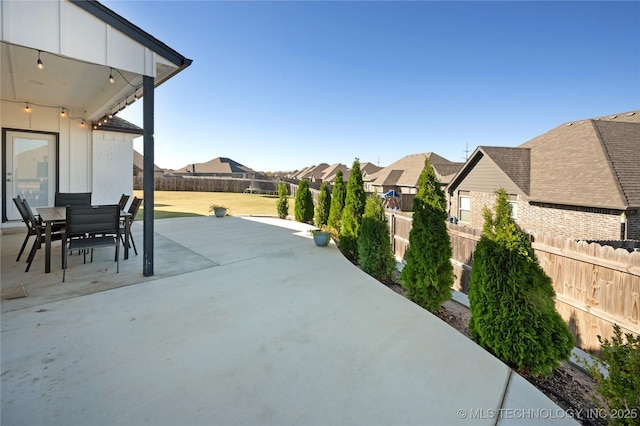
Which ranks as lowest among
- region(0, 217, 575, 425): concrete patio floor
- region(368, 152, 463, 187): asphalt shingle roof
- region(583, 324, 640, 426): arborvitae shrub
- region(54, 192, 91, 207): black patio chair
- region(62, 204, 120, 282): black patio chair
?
region(0, 217, 575, 425): concrete patio floor

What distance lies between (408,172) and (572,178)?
62.6ft

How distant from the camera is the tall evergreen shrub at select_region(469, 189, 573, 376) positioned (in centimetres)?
264

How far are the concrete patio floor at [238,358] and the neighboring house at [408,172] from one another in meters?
23.4

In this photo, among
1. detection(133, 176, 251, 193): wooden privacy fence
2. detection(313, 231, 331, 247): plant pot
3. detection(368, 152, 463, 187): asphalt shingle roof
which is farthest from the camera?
detection(133, 176, 251, 193): wooden privacy fence

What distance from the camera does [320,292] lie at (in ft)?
13.2

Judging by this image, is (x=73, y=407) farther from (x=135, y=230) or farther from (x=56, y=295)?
(x=135, y=230)

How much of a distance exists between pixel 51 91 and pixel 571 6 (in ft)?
43.9

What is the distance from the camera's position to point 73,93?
22.5ft

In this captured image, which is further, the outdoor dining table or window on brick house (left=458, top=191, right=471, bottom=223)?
window on brick house (left=458, top=191, right=471, bottom=223)

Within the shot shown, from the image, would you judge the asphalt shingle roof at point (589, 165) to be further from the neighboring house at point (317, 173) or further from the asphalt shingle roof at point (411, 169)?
the neighboring house at point (317, 173)

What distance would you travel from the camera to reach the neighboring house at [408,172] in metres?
26.9

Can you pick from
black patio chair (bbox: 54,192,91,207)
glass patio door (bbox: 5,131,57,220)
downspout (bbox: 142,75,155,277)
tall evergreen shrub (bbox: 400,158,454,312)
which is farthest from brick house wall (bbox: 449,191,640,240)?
glass patio door (bbox: 5,131,57,220)

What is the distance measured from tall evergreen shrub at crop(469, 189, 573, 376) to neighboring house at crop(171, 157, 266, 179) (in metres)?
51.2

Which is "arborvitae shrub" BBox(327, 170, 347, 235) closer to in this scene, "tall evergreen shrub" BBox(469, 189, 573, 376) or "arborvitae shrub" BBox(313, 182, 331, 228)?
"arborvitae shrub" BBox(313, 182, 331, 228)
